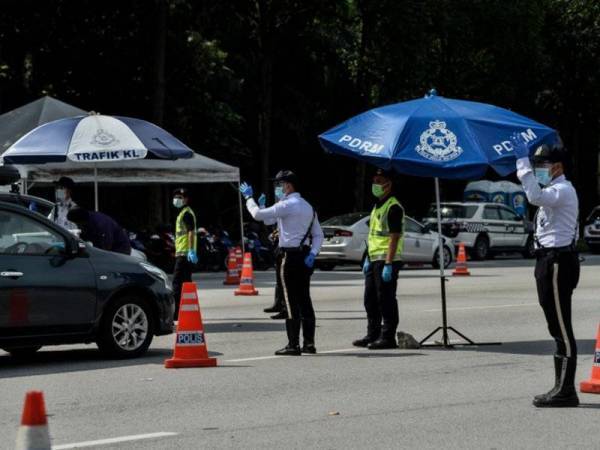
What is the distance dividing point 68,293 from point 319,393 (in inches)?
120

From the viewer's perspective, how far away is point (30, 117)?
69.8 ft

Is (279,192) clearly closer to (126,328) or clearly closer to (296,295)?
(296,295)

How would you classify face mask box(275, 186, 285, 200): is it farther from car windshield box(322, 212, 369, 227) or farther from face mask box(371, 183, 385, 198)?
car windshield box(322, 212, 369, 227)

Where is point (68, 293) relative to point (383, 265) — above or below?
below

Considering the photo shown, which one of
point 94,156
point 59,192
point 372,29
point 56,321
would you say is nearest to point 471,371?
point 56,321

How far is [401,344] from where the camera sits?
14.2 m

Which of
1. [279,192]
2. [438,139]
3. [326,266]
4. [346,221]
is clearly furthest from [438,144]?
[326,266]

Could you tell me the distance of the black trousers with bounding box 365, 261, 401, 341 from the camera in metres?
14.0

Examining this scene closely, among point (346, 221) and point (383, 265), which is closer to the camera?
point (383, 265)

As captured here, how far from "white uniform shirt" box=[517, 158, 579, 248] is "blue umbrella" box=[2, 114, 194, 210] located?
26.9ft

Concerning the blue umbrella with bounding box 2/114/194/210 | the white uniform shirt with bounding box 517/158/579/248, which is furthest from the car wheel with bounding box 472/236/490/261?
the white uniform shirt with bounding box 517/158/579/248

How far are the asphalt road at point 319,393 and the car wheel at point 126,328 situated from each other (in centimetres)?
15

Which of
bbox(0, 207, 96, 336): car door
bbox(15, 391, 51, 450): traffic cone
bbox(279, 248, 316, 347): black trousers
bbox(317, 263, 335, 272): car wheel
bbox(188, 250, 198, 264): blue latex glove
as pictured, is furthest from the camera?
bbox(317, 263, 335, 272): car wheel

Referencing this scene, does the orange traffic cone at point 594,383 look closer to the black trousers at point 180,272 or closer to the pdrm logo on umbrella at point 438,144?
the pdrm logo on umbrella at point 438,144
